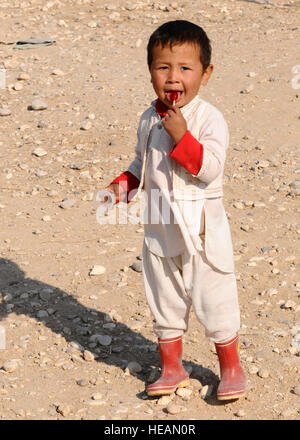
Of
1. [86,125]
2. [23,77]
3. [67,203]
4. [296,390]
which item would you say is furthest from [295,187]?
[23,77]

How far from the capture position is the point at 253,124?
24.3 ft

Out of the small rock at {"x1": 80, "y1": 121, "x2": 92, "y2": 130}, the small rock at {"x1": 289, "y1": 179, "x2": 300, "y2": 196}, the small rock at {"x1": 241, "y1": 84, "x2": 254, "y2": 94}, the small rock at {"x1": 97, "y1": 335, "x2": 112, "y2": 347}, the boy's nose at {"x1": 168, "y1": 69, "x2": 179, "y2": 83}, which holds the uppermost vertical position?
the small rock at {"x1": 241, "y1": 84, "x2": 254, "y2": 94}

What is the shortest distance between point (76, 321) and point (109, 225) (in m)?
1.44

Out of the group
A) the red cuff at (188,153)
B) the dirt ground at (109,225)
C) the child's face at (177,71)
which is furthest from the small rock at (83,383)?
the child's face at (177,71)

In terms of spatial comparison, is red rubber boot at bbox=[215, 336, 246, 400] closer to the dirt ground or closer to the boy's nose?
the dirt ground

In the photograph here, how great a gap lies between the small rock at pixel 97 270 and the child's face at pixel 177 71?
2.06 m

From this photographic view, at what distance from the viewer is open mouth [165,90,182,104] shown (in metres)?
3.28

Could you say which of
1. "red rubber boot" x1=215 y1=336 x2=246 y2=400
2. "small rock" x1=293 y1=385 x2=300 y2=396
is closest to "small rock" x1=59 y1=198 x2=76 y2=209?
"red rubber boot" x1=215 y1=336 x2=246 y2=400

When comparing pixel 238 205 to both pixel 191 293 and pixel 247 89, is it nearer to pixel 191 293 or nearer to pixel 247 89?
pixel 247 89

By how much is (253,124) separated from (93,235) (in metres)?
2.43

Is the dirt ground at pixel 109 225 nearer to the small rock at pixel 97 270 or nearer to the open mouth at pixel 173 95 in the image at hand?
the small rock at pixel 97 270

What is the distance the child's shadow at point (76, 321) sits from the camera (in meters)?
4.19

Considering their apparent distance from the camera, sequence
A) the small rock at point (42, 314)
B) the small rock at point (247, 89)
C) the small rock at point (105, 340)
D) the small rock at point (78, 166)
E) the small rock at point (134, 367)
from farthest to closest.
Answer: the small rock at point (247, 89)
the small rock at point (78, 166)
the small rock at point (42, 314)
the small rock at point (105, 340)
the small rock at point (134, 367)

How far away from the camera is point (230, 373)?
12.1 ft
